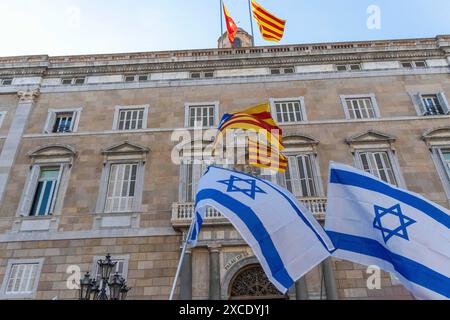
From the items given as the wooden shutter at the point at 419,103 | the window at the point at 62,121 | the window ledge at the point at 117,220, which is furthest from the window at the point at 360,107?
the window at the point at 62,121

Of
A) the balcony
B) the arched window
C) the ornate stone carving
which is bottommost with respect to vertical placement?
the ornate stone carving

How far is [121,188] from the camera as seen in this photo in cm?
1593

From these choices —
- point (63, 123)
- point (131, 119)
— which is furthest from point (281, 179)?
point (63, 123)

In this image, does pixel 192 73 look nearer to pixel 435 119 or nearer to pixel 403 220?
pixel 435 119

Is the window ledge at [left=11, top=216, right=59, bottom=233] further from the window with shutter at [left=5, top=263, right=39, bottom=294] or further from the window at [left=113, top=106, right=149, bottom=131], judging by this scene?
the window at [left=113, top=106, right=149, bottom=131]

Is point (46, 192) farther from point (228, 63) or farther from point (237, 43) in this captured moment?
point (237, 43)

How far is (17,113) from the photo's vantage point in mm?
18562

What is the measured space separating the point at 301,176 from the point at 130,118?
9086mm

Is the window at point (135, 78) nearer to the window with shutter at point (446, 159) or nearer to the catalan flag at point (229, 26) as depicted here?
the catalan flag at point (229, 26)

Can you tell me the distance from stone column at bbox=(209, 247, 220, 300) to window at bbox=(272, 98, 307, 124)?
7396 mm

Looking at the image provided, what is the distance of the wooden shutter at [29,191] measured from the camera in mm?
15418

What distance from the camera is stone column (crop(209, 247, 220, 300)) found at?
1307 cm

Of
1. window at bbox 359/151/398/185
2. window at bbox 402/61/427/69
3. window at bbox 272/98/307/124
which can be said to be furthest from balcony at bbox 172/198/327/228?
window at bbox 402/61/427/69
